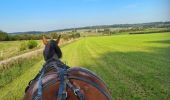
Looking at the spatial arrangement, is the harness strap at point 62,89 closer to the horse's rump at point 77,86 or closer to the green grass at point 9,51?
the horse's rump at point 77,86

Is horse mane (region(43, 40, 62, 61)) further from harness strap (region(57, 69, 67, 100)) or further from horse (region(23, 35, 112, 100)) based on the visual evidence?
harness strap (region(57, 69, 67, 100))

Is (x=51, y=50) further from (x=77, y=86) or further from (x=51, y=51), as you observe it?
(x=77, y=86)

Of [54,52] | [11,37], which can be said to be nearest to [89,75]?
[54,52]

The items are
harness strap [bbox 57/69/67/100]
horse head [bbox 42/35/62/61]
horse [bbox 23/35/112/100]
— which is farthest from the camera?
horse head [bbox 42/35/62/61]

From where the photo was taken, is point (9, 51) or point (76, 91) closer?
point (76, 91)

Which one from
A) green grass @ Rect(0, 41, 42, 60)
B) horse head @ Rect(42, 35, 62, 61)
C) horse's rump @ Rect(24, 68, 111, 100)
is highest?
horse head @ Rect(42, 35, 62, 61)

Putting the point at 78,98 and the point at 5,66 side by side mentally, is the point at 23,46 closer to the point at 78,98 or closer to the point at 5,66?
the point at 5,66

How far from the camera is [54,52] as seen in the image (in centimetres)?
565

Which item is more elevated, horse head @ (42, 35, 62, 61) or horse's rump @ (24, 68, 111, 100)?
horse head @ (42, 35, 62, 61)

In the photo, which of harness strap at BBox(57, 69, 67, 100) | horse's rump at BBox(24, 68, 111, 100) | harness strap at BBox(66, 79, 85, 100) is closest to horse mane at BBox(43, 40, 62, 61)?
horse's rump at BBox(24, 68, 111, 100)

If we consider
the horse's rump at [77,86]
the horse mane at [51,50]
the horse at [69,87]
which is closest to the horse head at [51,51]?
the horse mane at [51,50]

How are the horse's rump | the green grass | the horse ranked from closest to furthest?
the horse
the horse's rump
the green grass

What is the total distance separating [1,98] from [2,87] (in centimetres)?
284

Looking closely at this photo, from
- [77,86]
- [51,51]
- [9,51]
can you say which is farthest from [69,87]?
[9,51]
